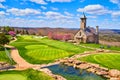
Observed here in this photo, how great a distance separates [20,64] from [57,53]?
40.9 ft

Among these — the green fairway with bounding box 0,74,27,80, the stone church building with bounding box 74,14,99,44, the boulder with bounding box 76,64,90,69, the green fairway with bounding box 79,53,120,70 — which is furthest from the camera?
the stone church building with bounding box 74,14,99,44

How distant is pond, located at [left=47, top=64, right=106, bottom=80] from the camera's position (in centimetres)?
3123

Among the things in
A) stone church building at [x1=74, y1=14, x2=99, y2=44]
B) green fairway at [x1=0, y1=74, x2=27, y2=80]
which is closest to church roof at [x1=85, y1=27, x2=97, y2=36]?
stone church building at [x1=74, y1=14, x2=99, y2=44]

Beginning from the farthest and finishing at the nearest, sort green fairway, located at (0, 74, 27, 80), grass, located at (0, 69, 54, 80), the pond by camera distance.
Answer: the pond, grass, located at (0, 69, 54, 80), green fairway, located at (0, 74, 27, 80)

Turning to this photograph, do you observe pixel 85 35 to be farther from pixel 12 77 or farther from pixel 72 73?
pixel 12 77

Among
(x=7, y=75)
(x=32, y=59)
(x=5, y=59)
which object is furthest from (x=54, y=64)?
(x=7, y=75)

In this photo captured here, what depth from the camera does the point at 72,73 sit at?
3341 centimetres

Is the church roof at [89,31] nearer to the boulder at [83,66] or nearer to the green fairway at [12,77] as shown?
the boulder at [83,66]

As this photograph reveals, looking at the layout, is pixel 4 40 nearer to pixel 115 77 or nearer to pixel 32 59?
pixel 32 59

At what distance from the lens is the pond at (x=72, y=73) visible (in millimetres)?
31234

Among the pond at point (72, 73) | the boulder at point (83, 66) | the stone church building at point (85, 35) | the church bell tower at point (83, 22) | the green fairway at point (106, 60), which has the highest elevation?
the church bell tower at point (83, 22)

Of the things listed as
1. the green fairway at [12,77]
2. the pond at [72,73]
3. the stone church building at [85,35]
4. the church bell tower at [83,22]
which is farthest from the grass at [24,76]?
the church bell tower at [83,22]

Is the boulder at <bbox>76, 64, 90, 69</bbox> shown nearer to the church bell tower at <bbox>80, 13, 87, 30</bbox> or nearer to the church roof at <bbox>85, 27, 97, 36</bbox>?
the church roof at <bbox>85, 27, 97, 36</bbox>

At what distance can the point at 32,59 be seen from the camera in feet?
138
